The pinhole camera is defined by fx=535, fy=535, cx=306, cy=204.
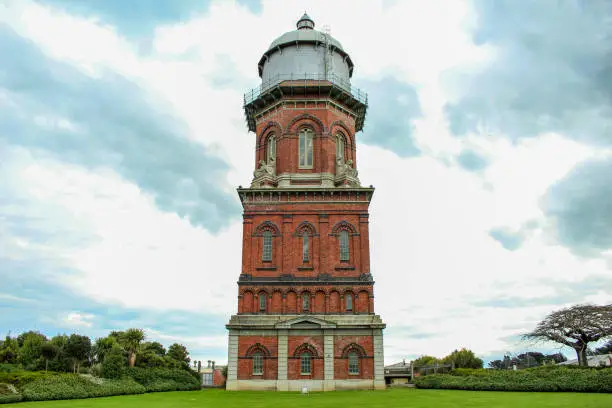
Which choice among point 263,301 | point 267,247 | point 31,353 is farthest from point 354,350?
point 31,353

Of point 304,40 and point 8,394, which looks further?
point 304,40

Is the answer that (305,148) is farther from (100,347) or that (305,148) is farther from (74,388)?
(100,347)

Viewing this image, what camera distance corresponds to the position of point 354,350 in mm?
37719

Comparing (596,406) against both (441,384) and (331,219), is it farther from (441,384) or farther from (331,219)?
(331,219)

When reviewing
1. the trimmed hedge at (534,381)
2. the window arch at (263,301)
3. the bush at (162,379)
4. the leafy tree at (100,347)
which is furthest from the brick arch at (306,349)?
the leafy tree at (100,347)

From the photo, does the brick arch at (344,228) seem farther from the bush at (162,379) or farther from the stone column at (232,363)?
the bush at (162,379)

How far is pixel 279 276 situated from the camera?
39.6 metres

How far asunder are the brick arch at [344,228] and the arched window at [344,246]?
0.80ft

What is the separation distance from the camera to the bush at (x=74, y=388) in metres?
26.5

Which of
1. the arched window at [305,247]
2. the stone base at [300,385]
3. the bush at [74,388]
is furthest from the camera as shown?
the arched window at [305,247]

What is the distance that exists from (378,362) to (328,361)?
3.48m

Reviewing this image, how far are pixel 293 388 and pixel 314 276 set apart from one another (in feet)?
26.2

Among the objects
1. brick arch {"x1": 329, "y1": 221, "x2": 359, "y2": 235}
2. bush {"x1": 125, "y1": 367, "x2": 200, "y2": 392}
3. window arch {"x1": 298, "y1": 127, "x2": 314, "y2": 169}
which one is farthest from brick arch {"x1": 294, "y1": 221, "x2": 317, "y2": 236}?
bush {"x1": 125, "y1": 367, "x2": 200, "y2": 392}

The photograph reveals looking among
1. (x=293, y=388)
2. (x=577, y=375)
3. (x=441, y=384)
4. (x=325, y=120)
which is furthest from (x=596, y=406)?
(x=325, y=120)
